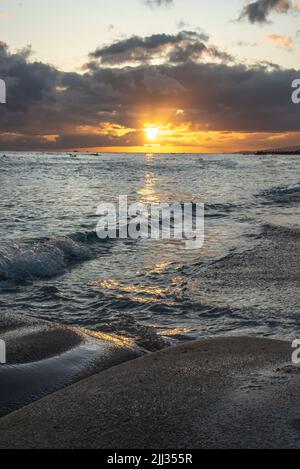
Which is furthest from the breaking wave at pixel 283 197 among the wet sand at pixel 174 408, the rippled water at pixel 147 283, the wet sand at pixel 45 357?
the wet sand at pixel 174 408

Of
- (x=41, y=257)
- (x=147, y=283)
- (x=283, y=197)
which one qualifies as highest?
(x=283, y=197)

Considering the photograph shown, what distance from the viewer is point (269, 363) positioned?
374 centimetres

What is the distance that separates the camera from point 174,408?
2895mm

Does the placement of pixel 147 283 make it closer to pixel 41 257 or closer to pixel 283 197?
pixel 41 257

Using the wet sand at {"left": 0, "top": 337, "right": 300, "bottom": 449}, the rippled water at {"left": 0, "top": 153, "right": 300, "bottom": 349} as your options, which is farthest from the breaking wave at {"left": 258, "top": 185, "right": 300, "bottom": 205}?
the wet sand at {"left": 0, "top": 337, "right": 300, "bottom": 449}

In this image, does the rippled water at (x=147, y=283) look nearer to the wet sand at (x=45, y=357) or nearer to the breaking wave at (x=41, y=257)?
the breaking wave at (x=41, y=257)

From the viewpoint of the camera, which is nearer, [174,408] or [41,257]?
[174,408]

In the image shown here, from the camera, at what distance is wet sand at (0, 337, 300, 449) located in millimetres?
2512

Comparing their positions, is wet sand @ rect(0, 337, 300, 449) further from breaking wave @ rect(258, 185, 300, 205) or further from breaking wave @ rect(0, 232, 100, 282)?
breaking wave @ rect(258, 185, 300, 205)

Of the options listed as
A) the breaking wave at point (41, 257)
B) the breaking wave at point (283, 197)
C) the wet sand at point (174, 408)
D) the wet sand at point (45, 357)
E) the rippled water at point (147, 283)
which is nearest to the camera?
the wet sand at point (174, 408)

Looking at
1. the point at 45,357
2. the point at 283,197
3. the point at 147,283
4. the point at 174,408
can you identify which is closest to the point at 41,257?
the point at 147,283

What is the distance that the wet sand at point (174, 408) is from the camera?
98.9 inches

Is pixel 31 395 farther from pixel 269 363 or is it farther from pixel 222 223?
pixel 222 223

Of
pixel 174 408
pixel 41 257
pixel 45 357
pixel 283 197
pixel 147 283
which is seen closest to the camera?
pixel 174 408
